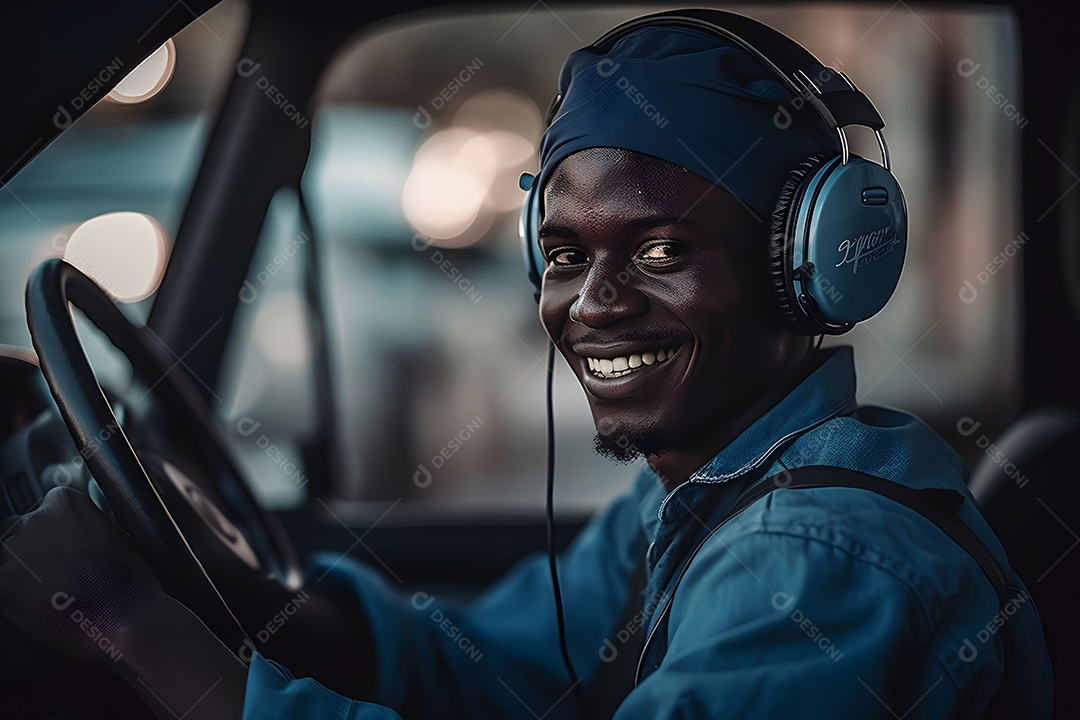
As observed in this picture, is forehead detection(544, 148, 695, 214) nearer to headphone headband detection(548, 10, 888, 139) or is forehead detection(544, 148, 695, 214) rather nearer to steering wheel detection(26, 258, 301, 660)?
headphone headband detection(548, 10, 888, 139)

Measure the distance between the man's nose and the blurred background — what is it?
174 centimetres

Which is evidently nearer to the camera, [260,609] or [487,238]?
[260,609]

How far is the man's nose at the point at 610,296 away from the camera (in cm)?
120

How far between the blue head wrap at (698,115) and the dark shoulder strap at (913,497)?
1.03 feet

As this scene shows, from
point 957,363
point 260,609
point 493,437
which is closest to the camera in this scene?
point 260,609

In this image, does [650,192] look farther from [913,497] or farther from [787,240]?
[913,497]

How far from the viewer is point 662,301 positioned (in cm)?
119

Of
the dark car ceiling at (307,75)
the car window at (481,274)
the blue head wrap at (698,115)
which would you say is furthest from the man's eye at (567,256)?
the car window at (481,274)

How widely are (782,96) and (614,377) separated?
0.39 m

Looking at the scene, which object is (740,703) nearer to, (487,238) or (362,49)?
(362,49)

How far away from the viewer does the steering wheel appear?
1116mm

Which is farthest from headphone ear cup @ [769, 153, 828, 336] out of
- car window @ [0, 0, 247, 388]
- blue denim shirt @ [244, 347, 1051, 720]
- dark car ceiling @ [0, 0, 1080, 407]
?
car window @ [0, 0, 247, 388]

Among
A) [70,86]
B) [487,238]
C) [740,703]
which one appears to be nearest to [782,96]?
[740,703]

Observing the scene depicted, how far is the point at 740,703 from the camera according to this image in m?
0.96
